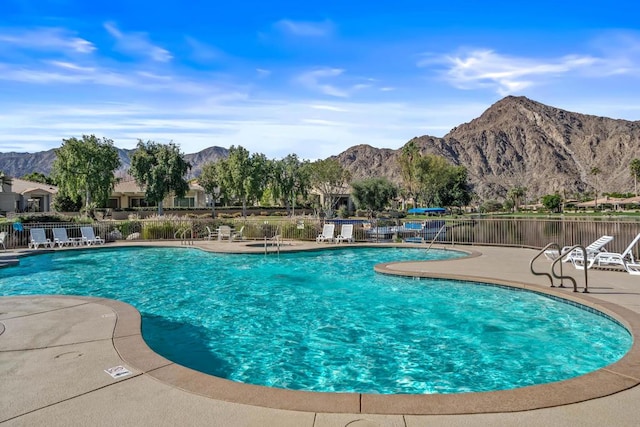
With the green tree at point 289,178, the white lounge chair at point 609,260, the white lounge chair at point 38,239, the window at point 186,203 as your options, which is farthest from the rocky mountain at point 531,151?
the white lounge chair at point 609,260

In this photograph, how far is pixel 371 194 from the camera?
193 ft

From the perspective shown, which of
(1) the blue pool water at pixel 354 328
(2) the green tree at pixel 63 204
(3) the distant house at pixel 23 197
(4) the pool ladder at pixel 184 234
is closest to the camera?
(1) the blue pool water at pixel 354 328

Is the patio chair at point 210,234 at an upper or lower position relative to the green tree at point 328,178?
lower

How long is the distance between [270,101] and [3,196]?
112 feet

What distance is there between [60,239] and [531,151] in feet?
540

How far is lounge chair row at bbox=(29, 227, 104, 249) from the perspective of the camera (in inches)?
708

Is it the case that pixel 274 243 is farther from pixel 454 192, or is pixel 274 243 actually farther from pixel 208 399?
pixel 454 192

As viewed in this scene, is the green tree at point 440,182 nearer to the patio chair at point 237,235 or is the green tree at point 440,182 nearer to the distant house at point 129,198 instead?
the distant house at point 129,198

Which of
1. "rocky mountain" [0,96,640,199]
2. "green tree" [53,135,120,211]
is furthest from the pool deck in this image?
"rocky mountain" [0,96,640,199]

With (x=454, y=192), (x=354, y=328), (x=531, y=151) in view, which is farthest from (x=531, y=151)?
(x=354, y=328)

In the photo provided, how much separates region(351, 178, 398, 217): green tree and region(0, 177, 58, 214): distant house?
1370 inches

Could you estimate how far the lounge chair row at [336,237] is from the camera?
1938 centimetres

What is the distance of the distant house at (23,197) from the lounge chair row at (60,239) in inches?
1117

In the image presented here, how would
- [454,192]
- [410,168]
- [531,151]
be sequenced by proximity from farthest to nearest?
[531,151] < [454,192] < [410,168]
